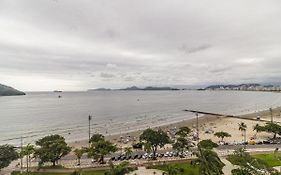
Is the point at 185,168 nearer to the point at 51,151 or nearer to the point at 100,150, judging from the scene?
the point at 100,150

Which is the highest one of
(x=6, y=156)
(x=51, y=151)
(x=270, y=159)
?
(x=51, y=151)

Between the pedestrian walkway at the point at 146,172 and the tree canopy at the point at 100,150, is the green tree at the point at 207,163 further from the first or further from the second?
the tree canopy at the point at 100,150

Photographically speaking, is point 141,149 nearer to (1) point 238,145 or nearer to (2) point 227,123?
(1) point 238,145

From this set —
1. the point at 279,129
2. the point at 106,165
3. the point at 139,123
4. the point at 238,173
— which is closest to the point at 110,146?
the point at 106,165

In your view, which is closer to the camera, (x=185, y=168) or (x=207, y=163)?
(x=207, y=163)

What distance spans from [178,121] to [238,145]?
5932cm

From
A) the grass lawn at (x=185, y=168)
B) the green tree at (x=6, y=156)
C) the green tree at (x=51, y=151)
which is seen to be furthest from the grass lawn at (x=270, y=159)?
the green tree at (x=6, y=156)

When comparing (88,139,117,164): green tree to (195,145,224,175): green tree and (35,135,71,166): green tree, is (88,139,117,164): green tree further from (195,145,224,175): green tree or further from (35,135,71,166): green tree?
(195,145,224,175): green tree

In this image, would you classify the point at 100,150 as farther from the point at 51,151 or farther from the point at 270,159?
the point at 270,159

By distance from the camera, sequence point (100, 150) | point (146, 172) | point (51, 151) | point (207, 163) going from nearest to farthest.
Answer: point (207, 163) < point (146, 172) < point (51, 151) < point (100, 150)

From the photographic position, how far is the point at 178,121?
13350cm

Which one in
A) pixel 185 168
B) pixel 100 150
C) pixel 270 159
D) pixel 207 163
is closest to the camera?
pixel 207 163

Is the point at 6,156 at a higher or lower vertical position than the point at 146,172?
higher

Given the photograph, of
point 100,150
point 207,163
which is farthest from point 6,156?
point 207,163
